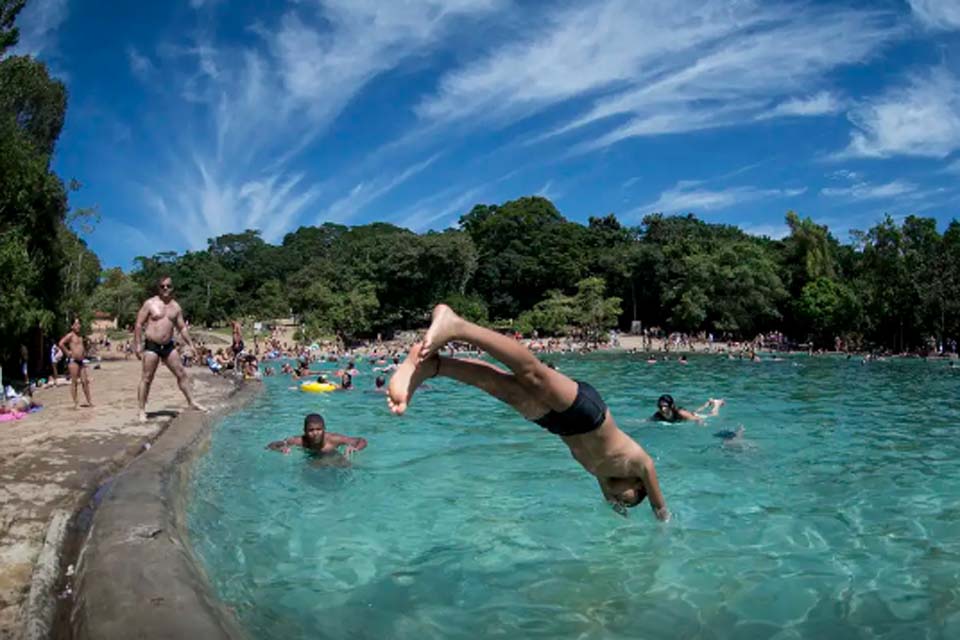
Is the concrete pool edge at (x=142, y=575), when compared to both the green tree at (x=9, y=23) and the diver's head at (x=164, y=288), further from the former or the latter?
the green tree at (x=9, y=23)

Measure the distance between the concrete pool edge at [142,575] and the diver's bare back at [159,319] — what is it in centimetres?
347

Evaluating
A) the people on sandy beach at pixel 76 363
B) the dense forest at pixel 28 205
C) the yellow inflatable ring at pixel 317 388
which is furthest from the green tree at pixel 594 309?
the people on sandy beach at pixel 76 363

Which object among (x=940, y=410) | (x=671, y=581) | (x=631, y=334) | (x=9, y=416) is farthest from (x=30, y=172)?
(x=631, y=334)

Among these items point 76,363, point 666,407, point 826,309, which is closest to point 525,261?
point 826,309

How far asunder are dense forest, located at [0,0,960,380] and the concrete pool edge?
1885cm

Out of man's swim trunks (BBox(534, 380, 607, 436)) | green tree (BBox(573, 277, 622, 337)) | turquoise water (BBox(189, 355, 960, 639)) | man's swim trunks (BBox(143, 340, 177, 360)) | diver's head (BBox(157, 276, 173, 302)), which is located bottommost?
turquoise water (BBox(189, 355, 960, 639))

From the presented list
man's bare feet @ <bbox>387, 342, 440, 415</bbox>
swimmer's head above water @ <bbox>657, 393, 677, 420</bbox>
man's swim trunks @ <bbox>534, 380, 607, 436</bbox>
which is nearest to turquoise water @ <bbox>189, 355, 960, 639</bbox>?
swimmer's head above water @ <bbox>657, 393, 677, 420</bbox>

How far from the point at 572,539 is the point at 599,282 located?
5030cm

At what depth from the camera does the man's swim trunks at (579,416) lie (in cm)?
412

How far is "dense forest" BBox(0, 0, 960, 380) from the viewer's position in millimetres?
42062

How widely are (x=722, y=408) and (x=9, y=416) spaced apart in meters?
14.6

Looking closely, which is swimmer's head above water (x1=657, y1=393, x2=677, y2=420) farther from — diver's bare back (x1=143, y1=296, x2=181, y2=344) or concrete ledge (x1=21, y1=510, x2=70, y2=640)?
concrete ledge (x1=21, y1=510, x2=70, y2=640)

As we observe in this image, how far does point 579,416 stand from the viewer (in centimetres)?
414

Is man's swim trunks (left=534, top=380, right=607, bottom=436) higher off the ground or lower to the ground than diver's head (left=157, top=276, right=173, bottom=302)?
lower
